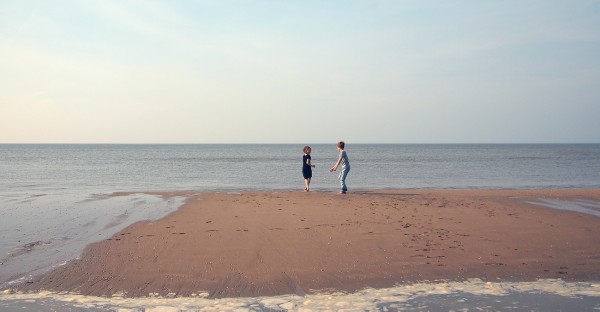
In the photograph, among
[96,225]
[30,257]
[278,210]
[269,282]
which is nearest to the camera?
[269,282]

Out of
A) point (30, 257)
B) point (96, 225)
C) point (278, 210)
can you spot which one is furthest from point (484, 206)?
point (30, 257)

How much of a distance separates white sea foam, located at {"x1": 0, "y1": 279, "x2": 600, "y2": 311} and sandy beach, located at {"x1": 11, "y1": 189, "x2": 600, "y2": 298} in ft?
0.98

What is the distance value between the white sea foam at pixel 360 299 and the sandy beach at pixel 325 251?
0.30 meters

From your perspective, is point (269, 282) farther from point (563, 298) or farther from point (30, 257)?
point (30, 257)

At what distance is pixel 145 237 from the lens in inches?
392

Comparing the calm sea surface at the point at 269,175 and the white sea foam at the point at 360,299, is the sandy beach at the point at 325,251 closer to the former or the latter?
the white sea foam at the point at 360,299

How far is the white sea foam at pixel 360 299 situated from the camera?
5809 millimetres

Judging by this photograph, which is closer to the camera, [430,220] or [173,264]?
[173,264]

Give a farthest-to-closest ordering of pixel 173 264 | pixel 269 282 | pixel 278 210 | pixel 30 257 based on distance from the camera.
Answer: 1. pixel 278 210
2. pixel 30 257
3. pixel 173 264
4. pixel 269 282

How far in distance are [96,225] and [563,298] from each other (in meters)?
9.88

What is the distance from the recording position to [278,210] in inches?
539

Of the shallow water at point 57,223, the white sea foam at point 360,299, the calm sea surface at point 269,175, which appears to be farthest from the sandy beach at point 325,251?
the calm sea surface at point 269,175

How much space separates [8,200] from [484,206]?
15759 millimetres

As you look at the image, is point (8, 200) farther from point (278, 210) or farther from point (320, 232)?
point (320, 232)
